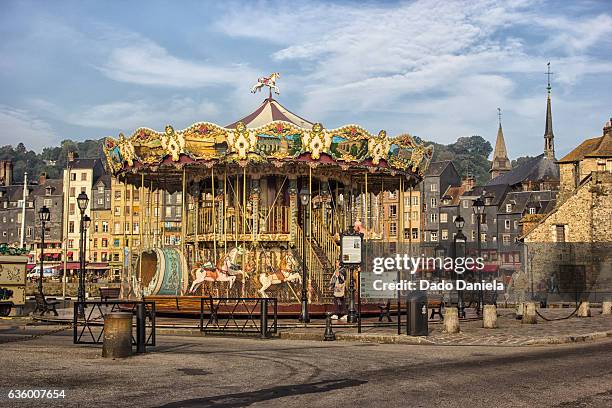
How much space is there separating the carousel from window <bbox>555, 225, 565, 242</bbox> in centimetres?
3478

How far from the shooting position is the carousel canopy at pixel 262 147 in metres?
29.0

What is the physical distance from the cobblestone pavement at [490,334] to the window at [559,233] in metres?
38.7

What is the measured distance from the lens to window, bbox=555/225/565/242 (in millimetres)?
65062

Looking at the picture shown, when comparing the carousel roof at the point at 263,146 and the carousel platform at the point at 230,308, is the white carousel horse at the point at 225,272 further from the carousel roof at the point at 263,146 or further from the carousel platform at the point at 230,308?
the carousel roof at the point at 263,146

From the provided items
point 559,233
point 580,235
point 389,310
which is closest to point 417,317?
point 389,310

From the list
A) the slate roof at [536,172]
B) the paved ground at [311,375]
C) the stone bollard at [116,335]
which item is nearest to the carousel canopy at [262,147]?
the paved ground at [311,375]

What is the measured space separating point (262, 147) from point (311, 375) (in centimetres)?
1648

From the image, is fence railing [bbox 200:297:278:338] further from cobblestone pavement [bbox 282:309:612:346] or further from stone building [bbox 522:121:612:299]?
stone building [bbox 522:121:612:299]

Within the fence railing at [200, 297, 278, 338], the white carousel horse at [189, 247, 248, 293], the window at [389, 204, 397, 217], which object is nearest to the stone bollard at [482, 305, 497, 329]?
the fence railing at [200, 297, 278, 338]

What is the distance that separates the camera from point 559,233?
65.4 metres

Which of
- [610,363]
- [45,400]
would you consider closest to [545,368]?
[610,363]

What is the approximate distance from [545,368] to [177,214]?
304 ft

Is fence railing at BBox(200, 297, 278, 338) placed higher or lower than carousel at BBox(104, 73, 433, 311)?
lower

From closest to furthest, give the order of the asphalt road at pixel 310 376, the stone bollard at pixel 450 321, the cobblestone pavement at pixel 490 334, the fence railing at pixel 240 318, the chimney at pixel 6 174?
the asphalt road at pixel 310 376
the cobblestone pavement at pixel 490 334
the fence railing at pixel 240 318
the stone bollard at pixel 450 321
the chimney at pixel 6 174
